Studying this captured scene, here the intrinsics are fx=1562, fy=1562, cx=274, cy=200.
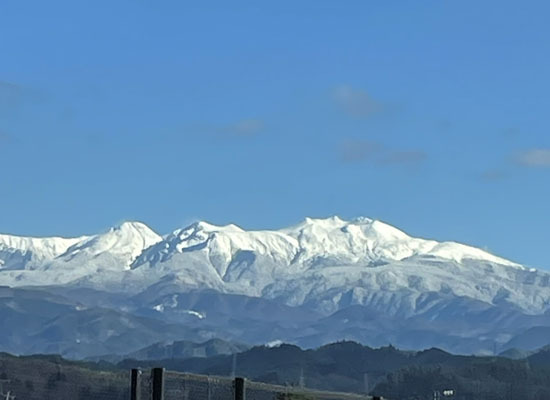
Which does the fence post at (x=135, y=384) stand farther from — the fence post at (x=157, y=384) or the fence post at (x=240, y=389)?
the fence post at (x=240, y=389)

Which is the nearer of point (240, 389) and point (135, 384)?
point (135, 384)

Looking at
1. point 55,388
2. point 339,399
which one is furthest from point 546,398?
point 339,399

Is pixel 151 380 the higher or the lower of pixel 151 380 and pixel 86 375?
the lower

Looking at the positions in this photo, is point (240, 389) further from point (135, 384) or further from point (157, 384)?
point (135, 384)

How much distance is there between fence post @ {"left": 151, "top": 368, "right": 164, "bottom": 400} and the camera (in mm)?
23922

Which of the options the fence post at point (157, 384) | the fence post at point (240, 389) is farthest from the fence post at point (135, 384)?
the fence post at point (240, 389)

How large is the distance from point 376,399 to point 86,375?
83.9 m

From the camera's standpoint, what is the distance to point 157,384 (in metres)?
24.0

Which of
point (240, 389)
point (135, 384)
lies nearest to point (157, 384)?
point (135, 384)

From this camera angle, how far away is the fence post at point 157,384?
2392 cm

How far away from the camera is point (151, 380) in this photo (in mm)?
24188

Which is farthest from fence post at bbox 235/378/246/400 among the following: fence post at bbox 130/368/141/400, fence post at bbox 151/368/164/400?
fence post at bbox 130/368/141/400

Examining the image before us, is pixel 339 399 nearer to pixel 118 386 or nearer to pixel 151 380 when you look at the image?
pixel 151 380

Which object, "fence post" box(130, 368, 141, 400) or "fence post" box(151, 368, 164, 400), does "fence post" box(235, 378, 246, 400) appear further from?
"fence post" box(130, 368, 141, 400)
